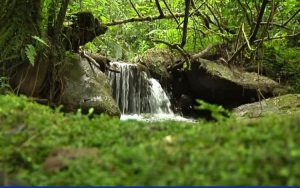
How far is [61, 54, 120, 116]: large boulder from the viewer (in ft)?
25.1

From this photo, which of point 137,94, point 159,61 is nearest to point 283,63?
point 159,61

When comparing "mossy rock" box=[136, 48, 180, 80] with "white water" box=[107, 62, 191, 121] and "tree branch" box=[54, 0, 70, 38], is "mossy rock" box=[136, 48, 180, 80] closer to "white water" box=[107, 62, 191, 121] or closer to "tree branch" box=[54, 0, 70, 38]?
"white water" box=[107, 62, 191, 121]

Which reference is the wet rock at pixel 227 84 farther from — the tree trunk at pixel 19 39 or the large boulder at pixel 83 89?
the tree trunk at pixel 19 39

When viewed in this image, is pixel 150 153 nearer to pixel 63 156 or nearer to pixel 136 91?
pixel 63 156

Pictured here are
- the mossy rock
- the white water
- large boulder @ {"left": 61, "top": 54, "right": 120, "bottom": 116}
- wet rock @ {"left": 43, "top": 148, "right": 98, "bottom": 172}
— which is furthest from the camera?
the mossy rock

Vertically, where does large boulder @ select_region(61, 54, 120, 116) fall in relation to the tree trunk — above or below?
below

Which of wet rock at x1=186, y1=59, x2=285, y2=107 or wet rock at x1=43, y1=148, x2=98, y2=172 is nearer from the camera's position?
wet rock at x1=43, y1=148, x2=98, y2=172

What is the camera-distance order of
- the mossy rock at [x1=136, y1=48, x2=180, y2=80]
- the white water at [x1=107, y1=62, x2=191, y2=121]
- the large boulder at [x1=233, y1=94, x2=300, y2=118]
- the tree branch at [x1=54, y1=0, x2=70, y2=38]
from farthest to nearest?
1. the mossy rock at [x1=136, y1=48, x2=180, y2=80]
2. the white water at [x1=107, y1=62, x2=191, y2=121]
3. the large boulder at [x1=233, y1=94, x2=300, y2=118]
4. the tree branch at [x1=54, y1=0, x2=70, y2=38]

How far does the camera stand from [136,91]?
37.0 ft

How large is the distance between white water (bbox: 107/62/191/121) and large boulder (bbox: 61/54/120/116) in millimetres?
2302

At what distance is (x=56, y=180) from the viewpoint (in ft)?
6.30

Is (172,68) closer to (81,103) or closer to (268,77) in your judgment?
(268,77)

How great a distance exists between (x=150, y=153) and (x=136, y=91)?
30.6 ft

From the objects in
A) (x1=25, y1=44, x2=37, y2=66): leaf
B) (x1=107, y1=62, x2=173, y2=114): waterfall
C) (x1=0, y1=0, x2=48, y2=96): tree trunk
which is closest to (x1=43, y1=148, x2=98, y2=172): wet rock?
(x1=25, y1=44, x2=37, y2=66): leaf
